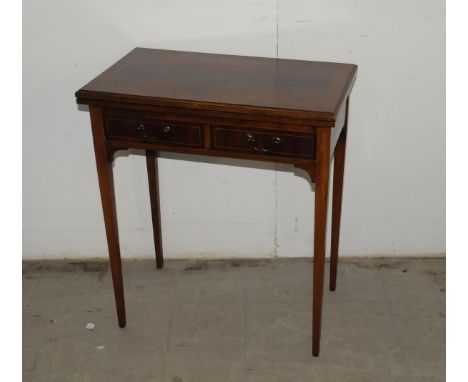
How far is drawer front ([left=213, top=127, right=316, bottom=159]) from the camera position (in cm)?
202

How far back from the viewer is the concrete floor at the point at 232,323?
238cm

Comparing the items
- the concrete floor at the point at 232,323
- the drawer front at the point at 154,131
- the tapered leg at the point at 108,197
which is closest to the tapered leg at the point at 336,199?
the concrete floor at the point at 232,323

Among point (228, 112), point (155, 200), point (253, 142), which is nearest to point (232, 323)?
point (155, 200)

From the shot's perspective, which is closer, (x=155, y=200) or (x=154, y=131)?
(x=154, y=131)

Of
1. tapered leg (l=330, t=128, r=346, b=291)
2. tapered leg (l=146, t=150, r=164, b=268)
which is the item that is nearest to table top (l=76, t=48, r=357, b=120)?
tapered leg (l=330, t=128, r=346, b=291)

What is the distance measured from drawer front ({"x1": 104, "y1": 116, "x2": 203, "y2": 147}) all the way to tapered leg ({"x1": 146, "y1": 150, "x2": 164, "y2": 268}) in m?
0.49

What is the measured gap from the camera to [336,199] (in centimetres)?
259

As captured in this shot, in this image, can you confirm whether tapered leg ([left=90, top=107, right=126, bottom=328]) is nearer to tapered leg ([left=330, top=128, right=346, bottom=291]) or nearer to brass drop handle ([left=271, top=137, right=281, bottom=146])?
brass drop handle ([left=271, top=137, right=281, bottom=146])

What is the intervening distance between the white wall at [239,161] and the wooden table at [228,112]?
0.19m

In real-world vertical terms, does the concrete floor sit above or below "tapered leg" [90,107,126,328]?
below

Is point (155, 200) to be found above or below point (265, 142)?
below

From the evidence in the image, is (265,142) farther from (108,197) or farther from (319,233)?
(108,197)

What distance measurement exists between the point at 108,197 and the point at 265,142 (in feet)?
2.09

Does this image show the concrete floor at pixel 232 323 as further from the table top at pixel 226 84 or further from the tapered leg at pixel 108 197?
the table top at pixel 226 84
